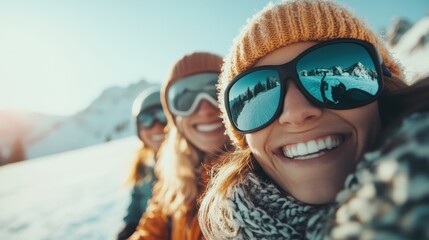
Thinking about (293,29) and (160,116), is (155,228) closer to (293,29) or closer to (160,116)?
(293,29)

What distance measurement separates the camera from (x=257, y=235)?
1.03m

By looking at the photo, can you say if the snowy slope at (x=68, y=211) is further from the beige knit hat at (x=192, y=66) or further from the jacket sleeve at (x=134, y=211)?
the beige knit hat at (x=192, y=66)

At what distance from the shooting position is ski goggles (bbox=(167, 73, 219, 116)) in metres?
2.30

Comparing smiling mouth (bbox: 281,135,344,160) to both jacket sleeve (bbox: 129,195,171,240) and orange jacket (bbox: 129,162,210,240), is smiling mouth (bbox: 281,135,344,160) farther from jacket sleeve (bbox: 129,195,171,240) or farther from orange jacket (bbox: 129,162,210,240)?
jacket sleeve (bbox: 129,195,171,240)

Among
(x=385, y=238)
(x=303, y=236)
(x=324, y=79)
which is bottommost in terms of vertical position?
(x=303, y=236)

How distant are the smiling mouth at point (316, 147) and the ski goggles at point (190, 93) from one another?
4.34 ft

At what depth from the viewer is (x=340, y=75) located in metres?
0.95

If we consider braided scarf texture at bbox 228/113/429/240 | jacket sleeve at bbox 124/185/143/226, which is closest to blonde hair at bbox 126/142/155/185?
jacket sleeve at bbox 124/185/143/226

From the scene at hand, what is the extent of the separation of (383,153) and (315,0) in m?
0.93

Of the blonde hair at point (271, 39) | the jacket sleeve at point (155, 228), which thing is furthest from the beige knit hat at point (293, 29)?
the jacket sleeve at point (155, 228)

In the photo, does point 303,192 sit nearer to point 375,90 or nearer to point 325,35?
point 375,90

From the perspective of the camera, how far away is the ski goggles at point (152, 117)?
3809mm

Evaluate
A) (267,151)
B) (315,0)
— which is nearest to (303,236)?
(267,151)

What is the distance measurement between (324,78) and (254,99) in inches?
11.1
